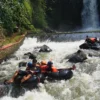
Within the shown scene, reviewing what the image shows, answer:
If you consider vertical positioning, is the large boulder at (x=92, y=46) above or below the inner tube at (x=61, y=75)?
below

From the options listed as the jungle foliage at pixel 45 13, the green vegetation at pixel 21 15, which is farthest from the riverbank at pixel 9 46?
the jungle foliage at pixel 45 13

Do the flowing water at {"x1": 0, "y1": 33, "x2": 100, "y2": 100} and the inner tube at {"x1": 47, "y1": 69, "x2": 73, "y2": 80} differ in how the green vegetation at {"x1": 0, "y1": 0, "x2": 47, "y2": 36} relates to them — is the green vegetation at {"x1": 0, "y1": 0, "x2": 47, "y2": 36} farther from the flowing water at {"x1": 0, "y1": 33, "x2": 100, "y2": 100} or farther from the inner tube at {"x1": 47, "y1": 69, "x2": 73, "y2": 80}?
the inner tube at {"x1": 47, "y1": 69, "x2": 73, "y2": 80}

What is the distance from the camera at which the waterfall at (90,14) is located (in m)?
42.8

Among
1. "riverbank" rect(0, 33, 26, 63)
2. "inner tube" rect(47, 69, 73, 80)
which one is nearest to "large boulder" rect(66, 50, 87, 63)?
"inner tube" rect(47, 69, 73, 80)

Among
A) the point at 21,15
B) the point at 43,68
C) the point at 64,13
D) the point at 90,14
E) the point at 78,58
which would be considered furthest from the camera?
the point at 90,14

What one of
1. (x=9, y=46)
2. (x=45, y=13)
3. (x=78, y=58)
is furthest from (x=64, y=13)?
(x=78, y=58)

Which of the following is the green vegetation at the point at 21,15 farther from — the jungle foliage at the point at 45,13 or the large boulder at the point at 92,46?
the large boulder at the point at 92,46

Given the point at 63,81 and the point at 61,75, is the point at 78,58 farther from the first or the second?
the point at 63,81

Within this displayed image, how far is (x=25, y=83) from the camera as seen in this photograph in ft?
45.4

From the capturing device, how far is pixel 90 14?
43.6m

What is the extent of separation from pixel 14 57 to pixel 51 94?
7.83 m

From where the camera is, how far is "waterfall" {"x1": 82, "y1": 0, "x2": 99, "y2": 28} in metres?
42.8

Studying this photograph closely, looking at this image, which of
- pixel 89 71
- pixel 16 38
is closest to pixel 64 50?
Result: pixel 16 38

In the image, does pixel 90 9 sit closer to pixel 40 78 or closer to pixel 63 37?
pixel 63 37
